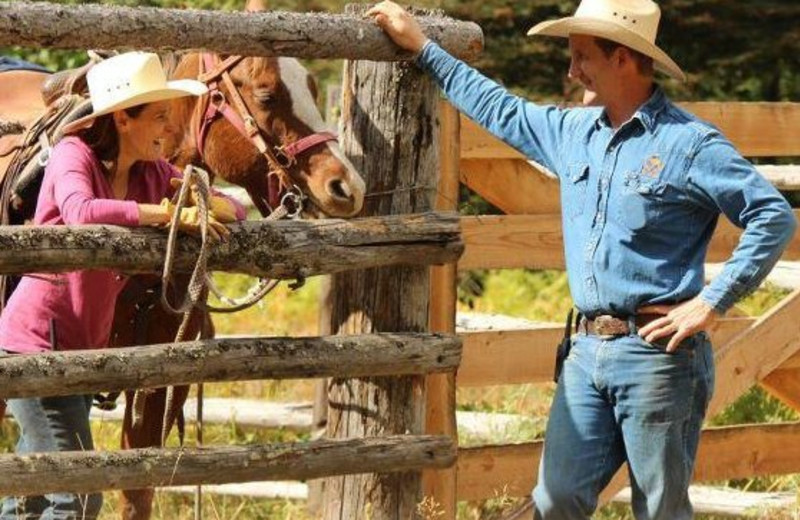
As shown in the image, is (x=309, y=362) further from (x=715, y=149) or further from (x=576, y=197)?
(x=715, y=149)

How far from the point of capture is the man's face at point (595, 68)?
486 centimetres

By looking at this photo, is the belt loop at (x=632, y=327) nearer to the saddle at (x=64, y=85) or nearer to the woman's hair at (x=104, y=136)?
the woman's hair at (x=104, y=136)

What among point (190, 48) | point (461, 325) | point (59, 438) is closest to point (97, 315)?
point (59, 438)

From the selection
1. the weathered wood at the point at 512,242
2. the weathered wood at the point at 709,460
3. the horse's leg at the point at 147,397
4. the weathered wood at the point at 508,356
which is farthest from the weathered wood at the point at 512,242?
the horse's leg at the point at 147,397

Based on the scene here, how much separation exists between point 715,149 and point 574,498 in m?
1.00

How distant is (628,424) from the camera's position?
479 cm

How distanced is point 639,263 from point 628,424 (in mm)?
427

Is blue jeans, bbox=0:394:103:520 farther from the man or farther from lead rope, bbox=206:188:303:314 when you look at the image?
the man

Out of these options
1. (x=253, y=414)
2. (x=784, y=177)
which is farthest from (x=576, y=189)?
(x=253, y=414)

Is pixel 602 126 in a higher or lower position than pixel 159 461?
higher

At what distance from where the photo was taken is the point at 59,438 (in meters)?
5.16

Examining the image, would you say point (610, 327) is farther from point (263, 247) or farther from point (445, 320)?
point (445, 320)

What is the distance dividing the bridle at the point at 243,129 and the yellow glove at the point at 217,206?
63 cm

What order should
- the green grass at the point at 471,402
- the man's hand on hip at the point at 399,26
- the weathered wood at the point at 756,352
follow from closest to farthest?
the man's hand on hip at the point at 399,26, the weathered wood at the point at 756,352, the green grass at the point at 471,402
